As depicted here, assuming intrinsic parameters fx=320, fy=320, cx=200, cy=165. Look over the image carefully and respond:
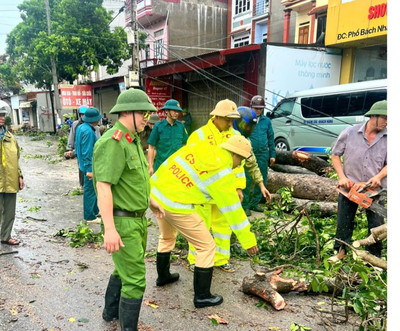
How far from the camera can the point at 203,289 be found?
2.89 m

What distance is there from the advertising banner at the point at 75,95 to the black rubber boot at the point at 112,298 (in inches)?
840

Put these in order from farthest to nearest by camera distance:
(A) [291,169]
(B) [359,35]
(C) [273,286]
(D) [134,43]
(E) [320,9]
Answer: (E) [320,9] → (D) [134,43] → (B) [359,35] → (A) [291,169] → (C) [273,286]

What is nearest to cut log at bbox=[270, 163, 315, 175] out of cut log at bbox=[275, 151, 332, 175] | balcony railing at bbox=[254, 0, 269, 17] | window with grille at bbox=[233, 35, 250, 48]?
cut log at bbox=[275, 151, 332, 175]

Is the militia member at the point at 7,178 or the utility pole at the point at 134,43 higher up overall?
the utility pole at the point at 134,43

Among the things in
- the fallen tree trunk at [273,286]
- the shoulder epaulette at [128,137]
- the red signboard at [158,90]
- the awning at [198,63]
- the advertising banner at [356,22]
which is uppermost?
the advertising banner at [356,22]

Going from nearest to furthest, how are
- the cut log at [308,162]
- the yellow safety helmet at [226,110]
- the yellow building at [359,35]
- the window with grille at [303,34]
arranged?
the yellow safety helmet at [226,110], the cut log at [308,162], the yellow building at [359,35], the window with grille at [303,34]

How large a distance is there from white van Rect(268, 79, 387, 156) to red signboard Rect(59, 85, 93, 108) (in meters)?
16.2

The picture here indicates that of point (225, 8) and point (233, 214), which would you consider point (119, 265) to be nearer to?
point (233, 214)

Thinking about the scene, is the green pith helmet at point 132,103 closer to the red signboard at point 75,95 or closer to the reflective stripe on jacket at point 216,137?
the reflective stripe on jacket at point 216,137

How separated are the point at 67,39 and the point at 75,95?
413 centimetres

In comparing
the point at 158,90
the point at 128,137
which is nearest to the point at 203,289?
the point at 128,137

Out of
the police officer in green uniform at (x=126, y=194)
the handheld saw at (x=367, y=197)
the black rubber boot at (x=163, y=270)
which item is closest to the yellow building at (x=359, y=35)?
the handheld saw at (x=367, y=197)

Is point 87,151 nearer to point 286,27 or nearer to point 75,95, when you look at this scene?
point 286,27

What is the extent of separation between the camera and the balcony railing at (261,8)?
63.5ft
